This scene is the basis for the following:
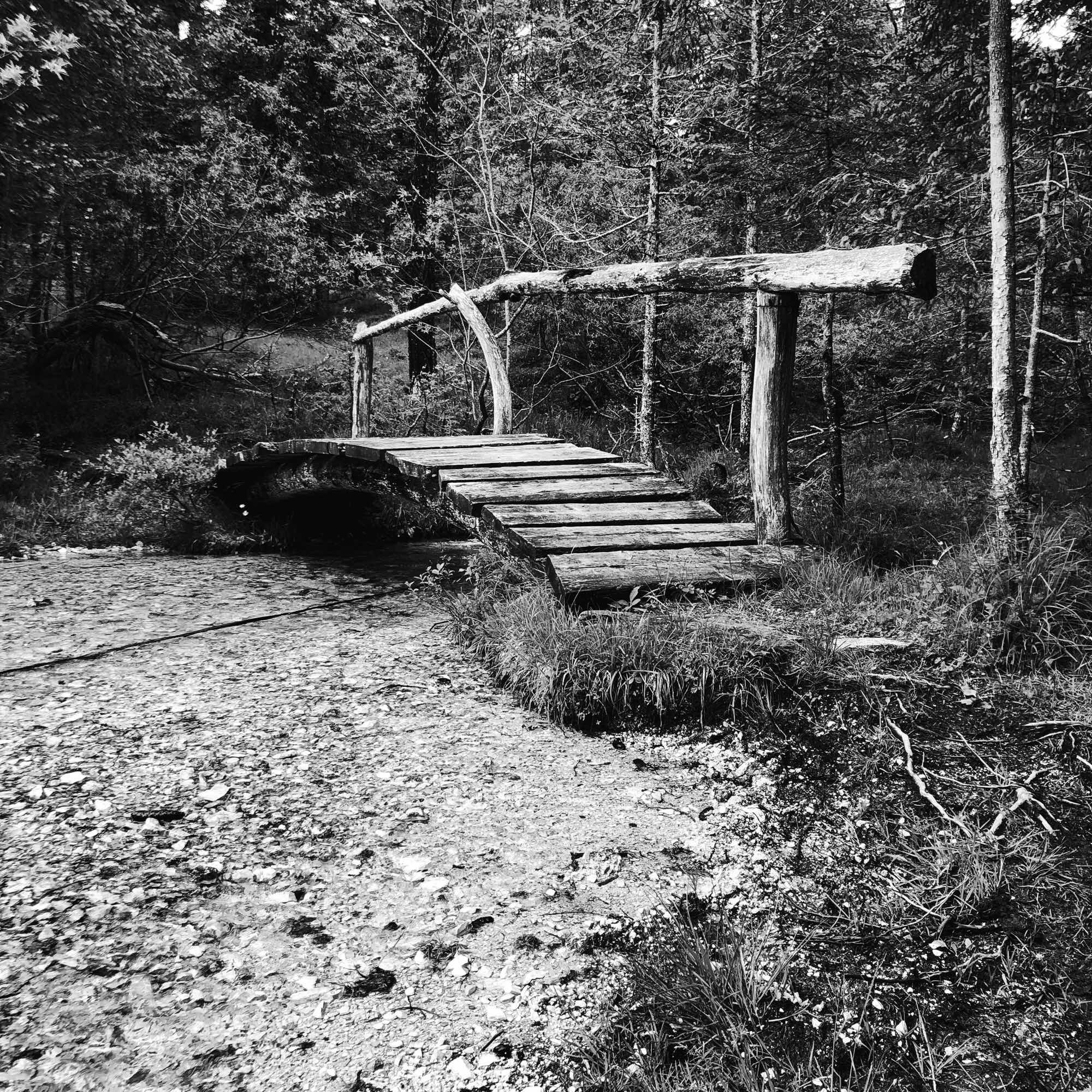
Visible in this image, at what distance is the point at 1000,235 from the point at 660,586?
2684mm

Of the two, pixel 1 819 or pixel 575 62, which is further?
pixel 575 62

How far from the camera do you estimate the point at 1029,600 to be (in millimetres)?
4008

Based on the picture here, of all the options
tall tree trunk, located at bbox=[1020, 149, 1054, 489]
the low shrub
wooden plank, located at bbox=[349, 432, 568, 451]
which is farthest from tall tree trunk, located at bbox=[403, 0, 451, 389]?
tall tree trunk, located at bbox=[1020, 149, 1054, 489]

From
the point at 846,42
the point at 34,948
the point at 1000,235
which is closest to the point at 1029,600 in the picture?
the point at 1000,235

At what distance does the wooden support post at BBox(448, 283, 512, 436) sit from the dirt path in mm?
2821


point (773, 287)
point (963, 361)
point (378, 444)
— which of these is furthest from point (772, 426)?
point (963, 361)

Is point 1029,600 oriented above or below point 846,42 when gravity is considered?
below

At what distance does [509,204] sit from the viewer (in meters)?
12.1

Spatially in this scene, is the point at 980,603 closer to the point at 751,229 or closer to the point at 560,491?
the point at 560,491

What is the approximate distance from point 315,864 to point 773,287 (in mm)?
3606

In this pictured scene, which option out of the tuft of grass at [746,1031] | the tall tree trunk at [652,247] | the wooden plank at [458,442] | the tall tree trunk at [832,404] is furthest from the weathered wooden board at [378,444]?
the tuft of grass at [746,1031]

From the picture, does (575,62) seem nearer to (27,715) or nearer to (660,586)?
(660,586)

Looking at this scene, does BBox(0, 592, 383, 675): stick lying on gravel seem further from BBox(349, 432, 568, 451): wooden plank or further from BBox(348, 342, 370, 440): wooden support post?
BBox(348, 342, 370, 440): wooden support post

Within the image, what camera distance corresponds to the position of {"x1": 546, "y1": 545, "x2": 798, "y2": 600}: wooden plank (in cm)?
434
